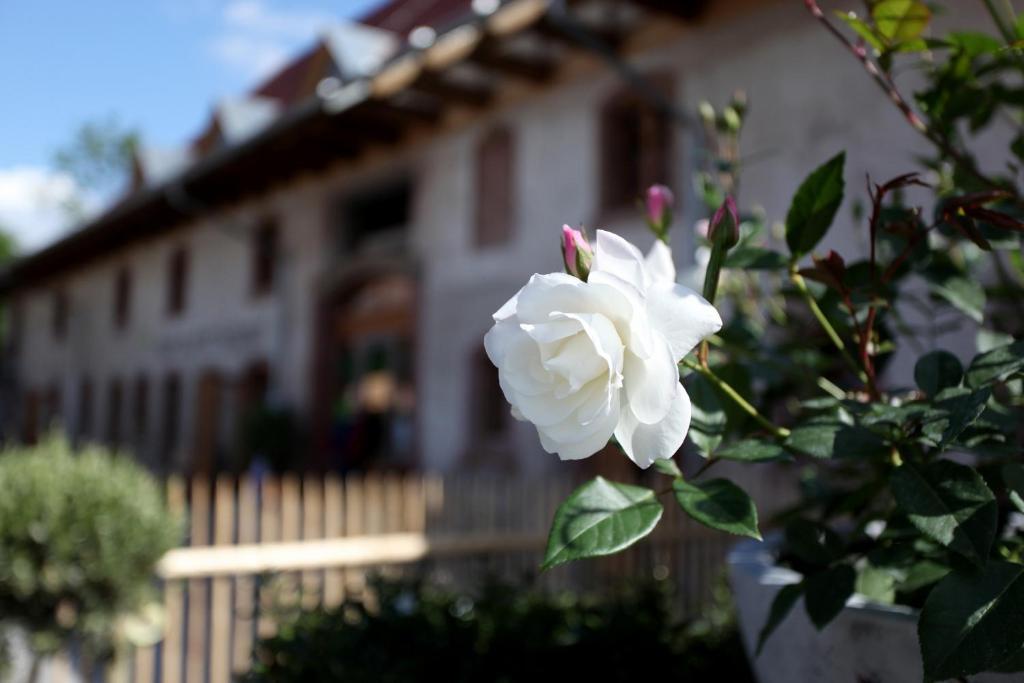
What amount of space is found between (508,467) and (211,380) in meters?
7.31

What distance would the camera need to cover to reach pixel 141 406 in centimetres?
1878

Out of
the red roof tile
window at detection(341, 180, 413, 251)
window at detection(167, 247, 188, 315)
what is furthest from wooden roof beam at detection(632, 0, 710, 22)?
window at detection(167, 247, 188, 315)

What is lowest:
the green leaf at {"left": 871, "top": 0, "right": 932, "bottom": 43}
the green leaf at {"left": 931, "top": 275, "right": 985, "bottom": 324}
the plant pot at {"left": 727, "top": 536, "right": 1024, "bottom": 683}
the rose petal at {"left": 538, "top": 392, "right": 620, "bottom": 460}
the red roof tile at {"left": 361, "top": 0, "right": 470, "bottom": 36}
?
the plant pot at {"left": 727, "top": 536, "right": 1024, "bottom": 683}

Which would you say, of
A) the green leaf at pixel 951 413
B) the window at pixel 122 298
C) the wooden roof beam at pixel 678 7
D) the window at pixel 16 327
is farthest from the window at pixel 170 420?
the green leaf at pixel 951 413

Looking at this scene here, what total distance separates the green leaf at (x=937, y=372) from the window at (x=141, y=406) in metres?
18.5

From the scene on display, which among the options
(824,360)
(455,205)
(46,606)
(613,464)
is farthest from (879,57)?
(455,205)

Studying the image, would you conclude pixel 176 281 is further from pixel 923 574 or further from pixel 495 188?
pixel 923 574

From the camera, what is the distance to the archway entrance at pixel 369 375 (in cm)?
1162

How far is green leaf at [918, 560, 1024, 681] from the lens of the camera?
3.11 feet

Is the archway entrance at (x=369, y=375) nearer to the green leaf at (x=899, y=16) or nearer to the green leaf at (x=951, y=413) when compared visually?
the green leaf at (x=899, y=16)

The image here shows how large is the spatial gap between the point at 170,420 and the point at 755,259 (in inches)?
690

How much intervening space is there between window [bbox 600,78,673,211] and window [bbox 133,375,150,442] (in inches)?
484

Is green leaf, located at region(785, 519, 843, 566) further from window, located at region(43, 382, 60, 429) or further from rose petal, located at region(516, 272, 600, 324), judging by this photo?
window, located at region(43, 382, 60, 429)

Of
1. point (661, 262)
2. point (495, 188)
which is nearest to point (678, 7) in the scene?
point (495, 188)
